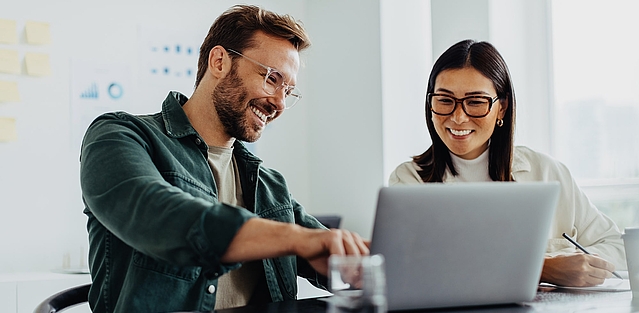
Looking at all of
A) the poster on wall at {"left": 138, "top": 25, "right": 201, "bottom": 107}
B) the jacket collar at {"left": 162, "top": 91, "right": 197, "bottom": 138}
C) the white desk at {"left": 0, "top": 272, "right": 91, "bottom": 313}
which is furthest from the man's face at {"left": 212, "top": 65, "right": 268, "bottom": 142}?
the poster on wall at {"left": 138, "top": 25, "right": 201, "bottom": 107}

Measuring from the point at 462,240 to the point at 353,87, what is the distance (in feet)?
8.67

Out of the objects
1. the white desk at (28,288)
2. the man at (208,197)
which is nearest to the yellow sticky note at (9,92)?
the white desk at (28,288)

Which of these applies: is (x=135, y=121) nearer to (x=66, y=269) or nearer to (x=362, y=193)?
(x=66, y=269)

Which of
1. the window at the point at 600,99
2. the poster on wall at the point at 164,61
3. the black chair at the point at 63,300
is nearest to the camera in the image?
the black chair at the point at 63,300

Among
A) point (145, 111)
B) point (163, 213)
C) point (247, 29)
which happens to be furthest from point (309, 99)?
point (163, 213)

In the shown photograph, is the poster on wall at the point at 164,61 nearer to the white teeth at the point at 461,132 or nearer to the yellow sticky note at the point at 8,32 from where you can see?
the yellow sticky note at the point at 8,32

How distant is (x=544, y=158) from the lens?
1.98 metres

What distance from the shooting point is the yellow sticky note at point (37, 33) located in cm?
293

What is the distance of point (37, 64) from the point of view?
295 cm

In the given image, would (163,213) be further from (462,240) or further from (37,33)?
(37,33)

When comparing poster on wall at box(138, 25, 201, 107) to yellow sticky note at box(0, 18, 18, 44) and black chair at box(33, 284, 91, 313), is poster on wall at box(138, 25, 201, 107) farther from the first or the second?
black chair at box(33, 284, 91, 313)

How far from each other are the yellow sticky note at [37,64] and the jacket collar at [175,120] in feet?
5.17

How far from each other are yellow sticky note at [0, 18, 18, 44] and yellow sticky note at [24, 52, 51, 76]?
82 mm

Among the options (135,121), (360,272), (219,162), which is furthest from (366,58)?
(360,272)
